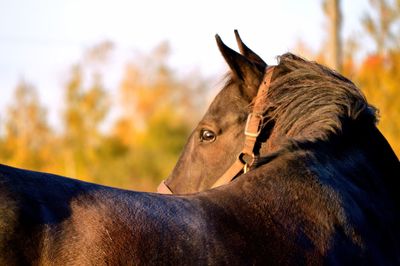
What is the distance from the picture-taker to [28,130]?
36.4 m

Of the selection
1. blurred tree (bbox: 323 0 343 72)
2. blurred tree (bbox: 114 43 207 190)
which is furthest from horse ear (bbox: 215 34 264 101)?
blurred tree (bbox: 114 43 207 190)

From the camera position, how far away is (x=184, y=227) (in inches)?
110

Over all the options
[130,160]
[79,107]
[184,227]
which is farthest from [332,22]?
[79,107]

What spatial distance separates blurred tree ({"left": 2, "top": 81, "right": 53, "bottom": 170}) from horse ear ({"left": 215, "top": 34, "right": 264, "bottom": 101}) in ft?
97.8

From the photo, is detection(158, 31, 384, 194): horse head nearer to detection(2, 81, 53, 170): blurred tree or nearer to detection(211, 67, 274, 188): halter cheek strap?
detection(211, 67, 274, 188): halter cheek strap

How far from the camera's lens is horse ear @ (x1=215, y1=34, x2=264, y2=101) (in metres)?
4.84

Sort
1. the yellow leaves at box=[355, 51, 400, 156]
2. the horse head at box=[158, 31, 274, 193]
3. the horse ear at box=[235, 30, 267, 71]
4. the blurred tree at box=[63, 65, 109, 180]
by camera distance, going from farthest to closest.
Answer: the blurred tree at box=[63, 65, 109, 180], the yellow leaves at box=[355, 51, 400, 156], the horse ear at box=[235, 30, 267, 71], the horse head at box=[158, 31, 274, 193]

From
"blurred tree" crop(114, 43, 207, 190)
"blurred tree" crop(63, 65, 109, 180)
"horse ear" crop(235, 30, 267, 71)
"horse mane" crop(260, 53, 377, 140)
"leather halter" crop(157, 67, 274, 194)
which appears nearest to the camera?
"horse mane" crop(260, 53, 377, 140)

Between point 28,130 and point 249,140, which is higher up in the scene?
point 28,130

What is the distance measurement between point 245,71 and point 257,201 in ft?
6.25

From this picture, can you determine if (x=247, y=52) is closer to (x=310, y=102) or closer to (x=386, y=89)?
(x=310, y=102)

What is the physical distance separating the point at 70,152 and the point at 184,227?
3207 centimetres

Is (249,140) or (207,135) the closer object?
(249,140)

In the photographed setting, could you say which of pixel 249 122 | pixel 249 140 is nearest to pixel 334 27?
pixel 249 122
